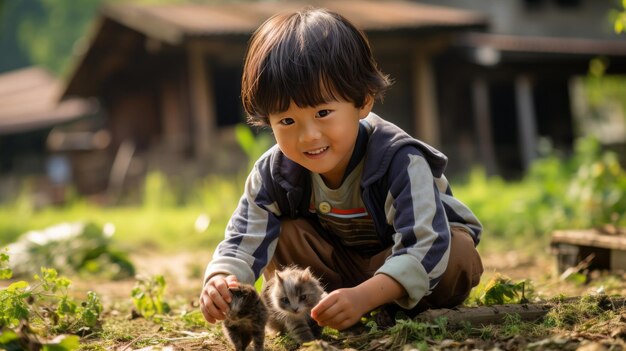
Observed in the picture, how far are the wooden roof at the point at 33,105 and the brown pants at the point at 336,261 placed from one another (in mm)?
20208

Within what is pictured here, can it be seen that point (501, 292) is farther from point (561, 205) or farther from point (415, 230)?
point (561, 205)

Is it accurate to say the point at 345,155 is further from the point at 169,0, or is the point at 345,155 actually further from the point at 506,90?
the point at 169,0

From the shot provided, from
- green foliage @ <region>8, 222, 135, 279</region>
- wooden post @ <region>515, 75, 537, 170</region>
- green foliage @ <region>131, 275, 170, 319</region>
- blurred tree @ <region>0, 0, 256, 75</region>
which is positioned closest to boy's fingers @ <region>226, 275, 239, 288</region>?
green foliage @ <region>131, 275, 170, 319</region>

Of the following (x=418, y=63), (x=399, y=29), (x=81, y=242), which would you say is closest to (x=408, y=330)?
(x=81, y=242)

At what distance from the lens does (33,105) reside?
26.8 meters

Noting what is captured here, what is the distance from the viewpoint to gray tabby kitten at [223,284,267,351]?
2.71 m

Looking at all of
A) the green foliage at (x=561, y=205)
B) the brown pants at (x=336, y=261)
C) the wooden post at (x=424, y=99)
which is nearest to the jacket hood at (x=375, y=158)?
the brown pants at (x=336, y=261)

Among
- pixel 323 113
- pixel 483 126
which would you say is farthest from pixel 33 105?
pixel 323 113

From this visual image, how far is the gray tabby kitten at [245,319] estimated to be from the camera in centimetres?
271

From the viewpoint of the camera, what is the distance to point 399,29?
13.8m

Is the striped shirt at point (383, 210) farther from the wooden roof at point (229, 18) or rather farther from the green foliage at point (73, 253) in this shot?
the wooden roof at point (229, 18)

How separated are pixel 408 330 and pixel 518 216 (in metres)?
4.71

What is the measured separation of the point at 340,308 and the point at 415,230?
429 millimetres

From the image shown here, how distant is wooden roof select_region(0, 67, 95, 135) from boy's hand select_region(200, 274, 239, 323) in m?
20.6
